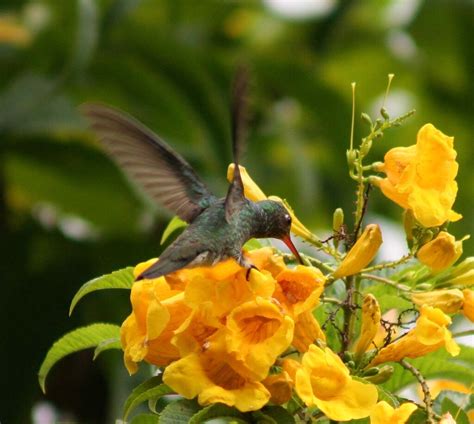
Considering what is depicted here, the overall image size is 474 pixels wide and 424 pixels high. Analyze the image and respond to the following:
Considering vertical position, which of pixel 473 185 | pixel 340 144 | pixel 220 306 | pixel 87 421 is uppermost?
pixel 220 306

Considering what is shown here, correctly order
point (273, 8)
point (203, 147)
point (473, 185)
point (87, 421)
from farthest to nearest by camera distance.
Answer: point (273, 8) → point (473, 185) → point (203, 147) → point (87, 421)

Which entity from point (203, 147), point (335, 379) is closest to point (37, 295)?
point (203, 147)

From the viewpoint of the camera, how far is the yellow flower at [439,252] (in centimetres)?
163

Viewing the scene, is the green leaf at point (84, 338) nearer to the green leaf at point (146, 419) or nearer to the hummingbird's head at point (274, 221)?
the green leaf at point (146, 419)

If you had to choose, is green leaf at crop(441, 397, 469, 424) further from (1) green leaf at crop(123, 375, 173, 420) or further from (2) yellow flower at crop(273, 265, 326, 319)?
(1) green leaf at crop(123, 375, 173, 420)

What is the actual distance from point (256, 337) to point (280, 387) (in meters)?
0.09

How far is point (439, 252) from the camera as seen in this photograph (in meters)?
1.63

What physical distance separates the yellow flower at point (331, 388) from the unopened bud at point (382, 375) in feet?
0.28

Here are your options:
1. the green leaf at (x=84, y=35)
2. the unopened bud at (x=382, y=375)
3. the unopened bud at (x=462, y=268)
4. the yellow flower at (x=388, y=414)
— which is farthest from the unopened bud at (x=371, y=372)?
the green leaf at (x=84, y=35)

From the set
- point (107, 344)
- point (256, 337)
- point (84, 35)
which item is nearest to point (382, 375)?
point (256, 337)

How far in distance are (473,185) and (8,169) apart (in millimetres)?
2049

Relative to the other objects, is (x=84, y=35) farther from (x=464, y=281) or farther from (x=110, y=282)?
(x=464, y=281)

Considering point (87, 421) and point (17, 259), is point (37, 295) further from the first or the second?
point (87, 421)

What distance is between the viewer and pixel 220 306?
5.00 ft
